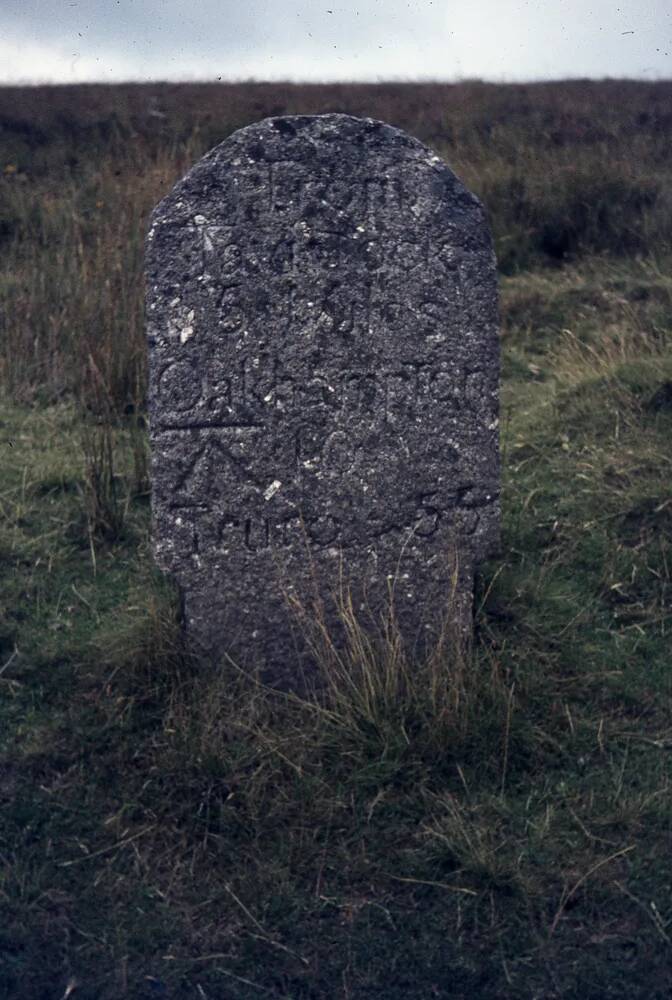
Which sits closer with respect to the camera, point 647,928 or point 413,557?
point 647,928

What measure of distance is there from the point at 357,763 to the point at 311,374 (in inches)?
47.7

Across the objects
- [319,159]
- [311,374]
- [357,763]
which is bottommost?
[357,763]

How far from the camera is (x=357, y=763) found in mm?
3143

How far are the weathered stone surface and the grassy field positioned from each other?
0.84 feet

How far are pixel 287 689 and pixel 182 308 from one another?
4.17 feet

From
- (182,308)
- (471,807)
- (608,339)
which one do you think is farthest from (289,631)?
(608,339)

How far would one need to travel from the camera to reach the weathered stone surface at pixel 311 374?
3.41m

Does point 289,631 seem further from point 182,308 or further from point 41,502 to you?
point 41,502

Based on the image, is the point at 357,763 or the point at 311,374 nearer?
the point at 357,763

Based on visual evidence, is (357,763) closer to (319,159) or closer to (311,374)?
(311,374)

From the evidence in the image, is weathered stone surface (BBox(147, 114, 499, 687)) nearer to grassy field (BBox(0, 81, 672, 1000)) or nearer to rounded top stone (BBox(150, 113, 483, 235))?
rounded top stone (BBox(150, 113, 483, 235))

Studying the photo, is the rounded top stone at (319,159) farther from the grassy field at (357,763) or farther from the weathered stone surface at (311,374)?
the grassy field at (357,763)

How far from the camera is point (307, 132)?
346 cm

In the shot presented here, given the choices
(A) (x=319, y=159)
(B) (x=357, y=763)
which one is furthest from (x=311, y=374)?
(B) (x=357, y=763)
